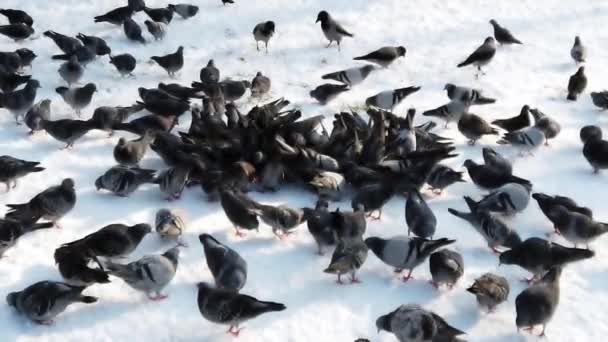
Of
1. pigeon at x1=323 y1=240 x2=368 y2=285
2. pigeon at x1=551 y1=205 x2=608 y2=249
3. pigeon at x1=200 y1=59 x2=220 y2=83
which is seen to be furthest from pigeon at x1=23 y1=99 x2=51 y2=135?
pigeon at x1=551 y1=205 x2=608 y2=249

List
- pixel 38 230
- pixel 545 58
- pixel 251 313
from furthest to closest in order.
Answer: pixel 545 58 → pixel 38 230 → pixel 251 313

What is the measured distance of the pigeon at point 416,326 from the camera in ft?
15.4

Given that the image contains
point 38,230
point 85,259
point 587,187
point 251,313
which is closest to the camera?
point 251,313

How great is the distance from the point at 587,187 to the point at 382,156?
2334mm

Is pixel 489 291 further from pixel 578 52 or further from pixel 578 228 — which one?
pixel 578 52

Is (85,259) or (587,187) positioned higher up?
(85,259)

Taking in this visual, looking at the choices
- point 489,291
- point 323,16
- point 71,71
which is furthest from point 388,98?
point 71,71

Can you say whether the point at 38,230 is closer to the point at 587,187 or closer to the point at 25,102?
the point at 25,102

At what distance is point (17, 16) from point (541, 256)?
893cm

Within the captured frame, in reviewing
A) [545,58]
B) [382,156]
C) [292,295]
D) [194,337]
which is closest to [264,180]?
[382,156]

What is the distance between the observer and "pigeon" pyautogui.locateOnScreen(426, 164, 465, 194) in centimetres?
695

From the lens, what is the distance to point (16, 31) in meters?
10.3

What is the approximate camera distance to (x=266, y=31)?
34.6 feet

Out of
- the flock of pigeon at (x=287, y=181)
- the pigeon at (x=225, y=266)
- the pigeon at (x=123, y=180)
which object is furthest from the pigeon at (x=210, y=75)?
the pigeon at (x=225, y=266)
